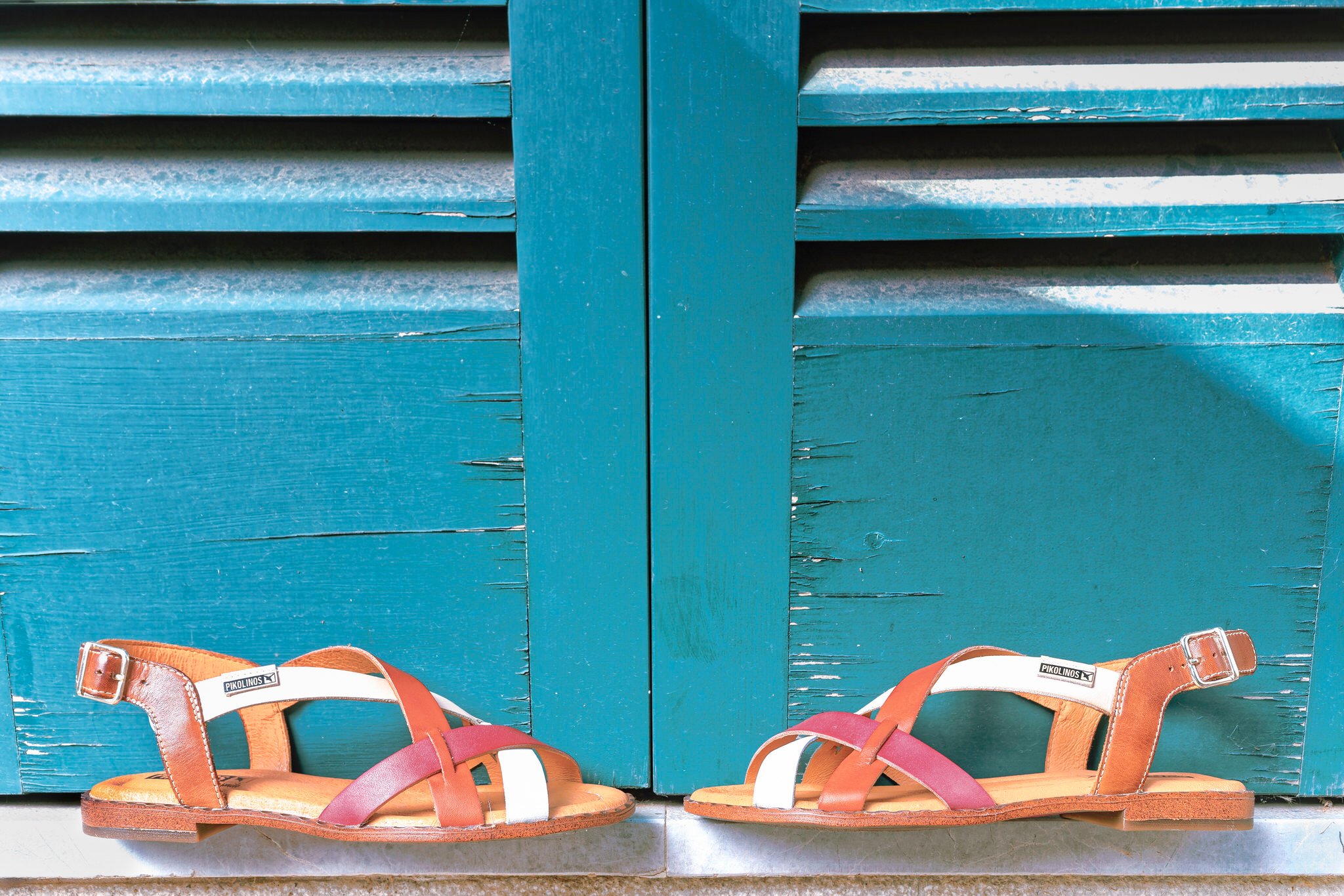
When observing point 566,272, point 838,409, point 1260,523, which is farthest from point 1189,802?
point 566,272

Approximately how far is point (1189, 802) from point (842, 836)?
0.39m

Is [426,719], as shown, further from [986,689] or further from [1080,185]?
[1080,185]

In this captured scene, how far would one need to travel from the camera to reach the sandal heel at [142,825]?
1002mm

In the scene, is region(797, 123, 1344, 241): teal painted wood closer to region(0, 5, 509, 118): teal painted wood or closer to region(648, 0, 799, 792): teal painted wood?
region(648, 0, 799, 792): teal painted wood

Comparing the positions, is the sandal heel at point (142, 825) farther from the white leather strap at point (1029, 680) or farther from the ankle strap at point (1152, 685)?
the ankle strap at point (1152, 685)

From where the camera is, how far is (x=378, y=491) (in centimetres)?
108

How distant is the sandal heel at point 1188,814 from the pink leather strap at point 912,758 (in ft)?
0.47

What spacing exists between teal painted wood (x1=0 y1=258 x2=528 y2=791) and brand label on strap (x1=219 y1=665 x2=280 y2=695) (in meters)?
0.08

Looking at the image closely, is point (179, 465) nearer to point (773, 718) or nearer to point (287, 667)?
point (287, 667)

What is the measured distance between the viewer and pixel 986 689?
1054 millimetres

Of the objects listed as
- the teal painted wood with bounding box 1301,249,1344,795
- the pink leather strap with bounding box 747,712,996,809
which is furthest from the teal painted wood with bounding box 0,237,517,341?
the teal painted wood with bounding box 1301,249,1344,795

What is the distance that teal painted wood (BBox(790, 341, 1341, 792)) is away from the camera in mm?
1053

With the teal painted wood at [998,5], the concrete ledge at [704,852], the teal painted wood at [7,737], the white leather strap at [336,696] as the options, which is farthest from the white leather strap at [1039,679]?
the teal painted wood at [7,737]

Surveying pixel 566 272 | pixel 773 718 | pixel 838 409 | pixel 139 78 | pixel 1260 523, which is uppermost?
pixel 139 78
